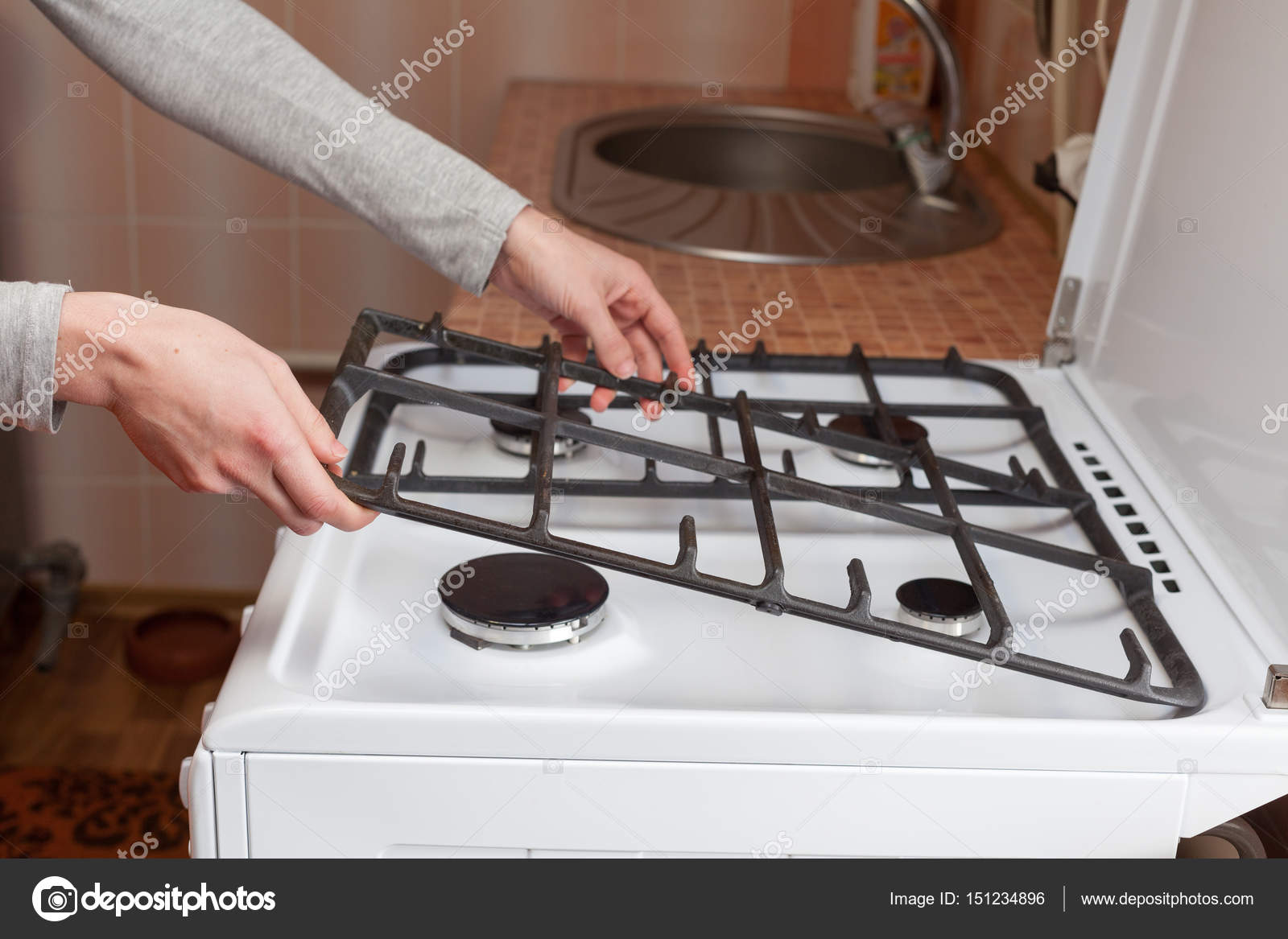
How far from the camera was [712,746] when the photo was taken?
20.6 inches

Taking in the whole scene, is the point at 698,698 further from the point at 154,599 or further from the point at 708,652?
the point at 154,599

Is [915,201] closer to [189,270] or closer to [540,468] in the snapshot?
[540,468]

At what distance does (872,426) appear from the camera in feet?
2.64

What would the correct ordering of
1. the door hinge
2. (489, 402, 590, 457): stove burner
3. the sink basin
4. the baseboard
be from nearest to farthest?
(489, 402, 590, 457): stove burner
the door hinge
the sink basin
the baseboard

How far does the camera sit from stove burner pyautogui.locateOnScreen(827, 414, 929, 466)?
0.78m

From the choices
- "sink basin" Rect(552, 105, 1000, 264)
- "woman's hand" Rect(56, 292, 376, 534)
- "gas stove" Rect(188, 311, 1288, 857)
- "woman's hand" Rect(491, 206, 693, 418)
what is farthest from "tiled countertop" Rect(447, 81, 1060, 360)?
"woman's hand" Rect(56, 292, 376, 534)

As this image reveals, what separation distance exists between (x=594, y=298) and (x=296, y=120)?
0.21 meters

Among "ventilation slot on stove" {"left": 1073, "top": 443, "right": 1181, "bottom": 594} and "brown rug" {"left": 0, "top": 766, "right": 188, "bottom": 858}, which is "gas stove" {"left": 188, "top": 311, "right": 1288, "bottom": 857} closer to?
"ventilation slot on stove" {"left": 1073, "top": 443, "right": 1181, "bottom": 594}

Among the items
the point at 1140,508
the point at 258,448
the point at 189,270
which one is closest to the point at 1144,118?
the point at 1140,508

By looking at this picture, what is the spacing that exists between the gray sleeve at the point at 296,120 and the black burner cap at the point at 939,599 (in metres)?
0.33

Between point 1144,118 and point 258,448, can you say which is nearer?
point 258,448
